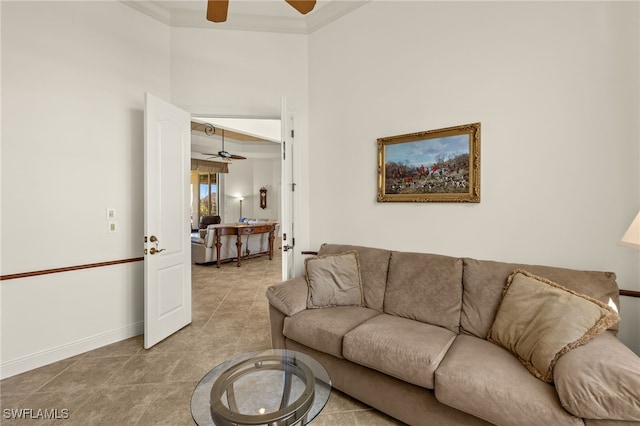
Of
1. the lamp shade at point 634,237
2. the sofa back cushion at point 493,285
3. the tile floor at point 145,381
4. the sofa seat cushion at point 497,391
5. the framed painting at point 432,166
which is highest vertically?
the framed painting at point 432,166

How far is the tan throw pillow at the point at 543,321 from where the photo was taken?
1.45 m

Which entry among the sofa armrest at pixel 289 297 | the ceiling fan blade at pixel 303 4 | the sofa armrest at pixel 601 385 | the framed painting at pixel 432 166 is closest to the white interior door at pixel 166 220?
the sofa armrest at pixel 289 297

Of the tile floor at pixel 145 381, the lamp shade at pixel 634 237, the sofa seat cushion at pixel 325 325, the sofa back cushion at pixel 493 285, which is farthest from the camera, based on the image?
the sofa seat cushion at pixel 325 325

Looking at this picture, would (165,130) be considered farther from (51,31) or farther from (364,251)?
(364,251)

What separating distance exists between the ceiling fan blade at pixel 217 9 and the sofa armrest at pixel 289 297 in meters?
1.96

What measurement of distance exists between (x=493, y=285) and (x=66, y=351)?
11.6ft

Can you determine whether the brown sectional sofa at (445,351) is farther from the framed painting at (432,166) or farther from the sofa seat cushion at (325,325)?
the framed painting at (432,166)

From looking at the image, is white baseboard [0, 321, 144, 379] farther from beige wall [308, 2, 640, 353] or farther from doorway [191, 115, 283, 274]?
doorway [191, 115, 283, 274]

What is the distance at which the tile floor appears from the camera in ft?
6.11

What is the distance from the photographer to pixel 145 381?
2234mm

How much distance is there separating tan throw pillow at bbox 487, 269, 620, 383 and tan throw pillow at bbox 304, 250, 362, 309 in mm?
1021

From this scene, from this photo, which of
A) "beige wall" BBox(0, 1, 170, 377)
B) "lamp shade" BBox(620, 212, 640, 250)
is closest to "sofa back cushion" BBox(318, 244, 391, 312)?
"lamp shade" BBox(620, 212, 640, 250)

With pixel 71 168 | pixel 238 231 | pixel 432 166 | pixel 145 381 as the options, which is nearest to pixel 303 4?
pixel 432 166

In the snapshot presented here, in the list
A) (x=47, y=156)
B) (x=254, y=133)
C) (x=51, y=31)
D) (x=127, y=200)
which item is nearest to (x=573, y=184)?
(x=127, y=200)
